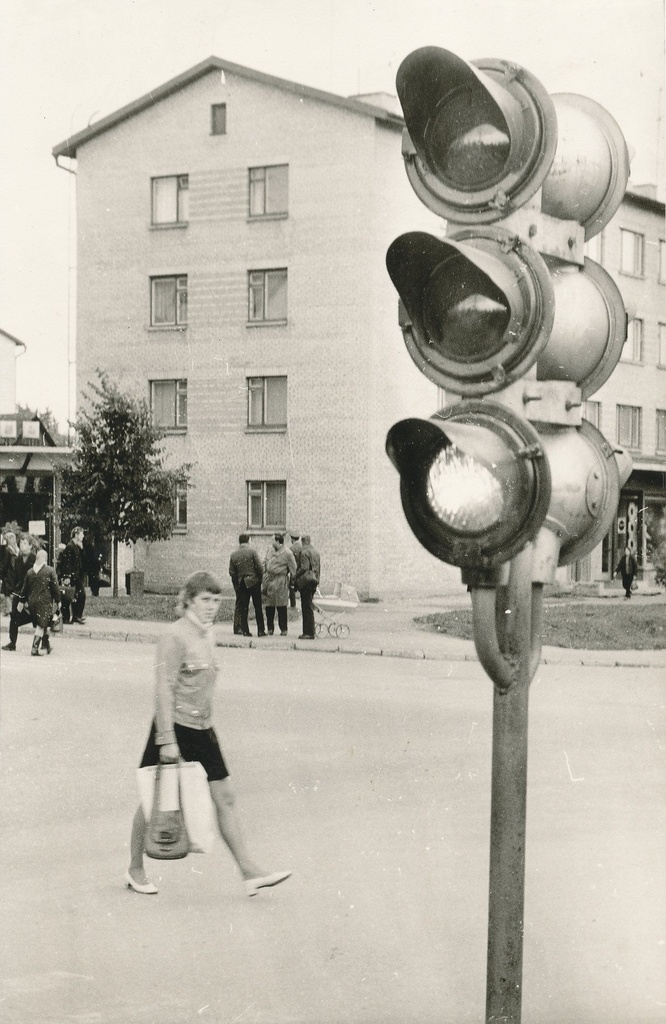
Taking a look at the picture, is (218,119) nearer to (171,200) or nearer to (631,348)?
(171,200)

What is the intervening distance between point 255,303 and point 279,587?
22.6ft

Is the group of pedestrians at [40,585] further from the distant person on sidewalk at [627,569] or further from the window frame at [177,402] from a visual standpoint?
the distant person on sidewalk at [627,569]

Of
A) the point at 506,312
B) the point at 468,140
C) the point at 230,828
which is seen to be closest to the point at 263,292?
the point at 230,828

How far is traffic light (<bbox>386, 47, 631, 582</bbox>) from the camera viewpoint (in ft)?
8.43

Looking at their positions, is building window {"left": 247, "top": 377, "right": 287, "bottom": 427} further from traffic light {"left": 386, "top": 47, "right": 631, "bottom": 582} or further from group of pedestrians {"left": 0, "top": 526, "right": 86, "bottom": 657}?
traffic light {"left": 386, "top": 47, "right": 631, "bottom": 582}

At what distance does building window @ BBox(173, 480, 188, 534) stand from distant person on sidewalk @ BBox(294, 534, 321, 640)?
5031mm

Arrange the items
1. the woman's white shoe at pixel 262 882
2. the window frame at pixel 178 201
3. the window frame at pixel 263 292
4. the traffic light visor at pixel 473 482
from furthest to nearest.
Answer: the window frame at pixel 178 201 < the window frame at pixel 263 292 < the woman's white shoe at pixel 262 882 < the traffic light visor at pixel 473 482

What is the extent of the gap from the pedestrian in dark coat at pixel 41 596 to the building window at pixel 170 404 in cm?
617

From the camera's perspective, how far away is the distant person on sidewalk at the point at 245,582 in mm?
13500

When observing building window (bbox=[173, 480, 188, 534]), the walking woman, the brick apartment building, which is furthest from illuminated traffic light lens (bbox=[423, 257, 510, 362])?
building window (bbox=[173, 480, 188, 534])

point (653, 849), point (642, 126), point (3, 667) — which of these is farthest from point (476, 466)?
point (3, 667)

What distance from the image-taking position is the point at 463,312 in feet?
8.93

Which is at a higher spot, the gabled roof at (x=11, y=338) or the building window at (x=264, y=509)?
the gabled roof at (x=11, y=338)

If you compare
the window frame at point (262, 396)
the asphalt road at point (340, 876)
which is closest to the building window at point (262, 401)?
the window frame at point (262, 396)
